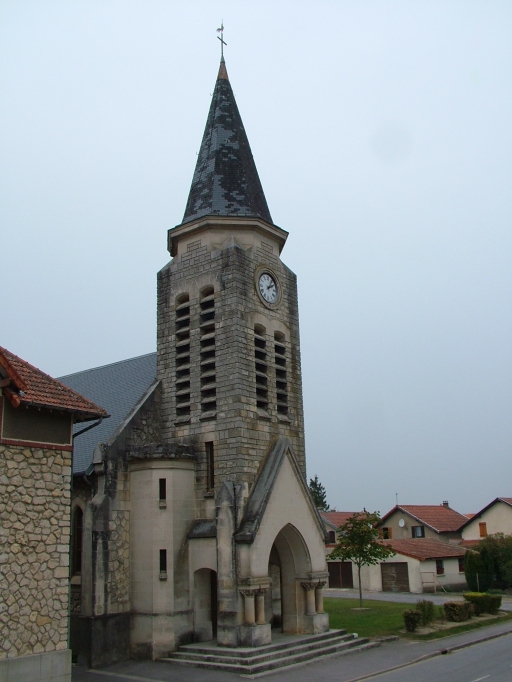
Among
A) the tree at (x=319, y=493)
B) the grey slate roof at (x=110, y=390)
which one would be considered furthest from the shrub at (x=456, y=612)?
the tree at (x=319, y=493)

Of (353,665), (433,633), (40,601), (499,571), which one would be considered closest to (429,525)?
(499,571)

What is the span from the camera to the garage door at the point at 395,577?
134 ft

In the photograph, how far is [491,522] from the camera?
49250 mm

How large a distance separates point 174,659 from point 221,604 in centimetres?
201

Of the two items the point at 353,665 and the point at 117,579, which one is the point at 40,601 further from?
the point at 353,665

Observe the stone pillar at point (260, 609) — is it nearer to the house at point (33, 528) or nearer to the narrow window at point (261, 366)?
the narrow window at point (261, 366)

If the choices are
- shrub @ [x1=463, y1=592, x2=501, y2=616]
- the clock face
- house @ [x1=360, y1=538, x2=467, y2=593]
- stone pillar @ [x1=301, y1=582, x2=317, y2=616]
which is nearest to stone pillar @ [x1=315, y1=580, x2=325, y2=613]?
stone pillar @ [x1=301, y1=582, x2=317, y2=616]

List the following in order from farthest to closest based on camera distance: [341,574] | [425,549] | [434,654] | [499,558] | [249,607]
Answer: [341,574] → [425,549] → [499,558] → [434,654] → [249,607]

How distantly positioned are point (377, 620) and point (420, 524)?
26.9 m

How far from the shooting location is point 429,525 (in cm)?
5091

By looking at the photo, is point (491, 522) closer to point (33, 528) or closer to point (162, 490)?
point (162, 490)

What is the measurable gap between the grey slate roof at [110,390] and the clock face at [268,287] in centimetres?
524

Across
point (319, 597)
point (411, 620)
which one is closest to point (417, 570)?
point (411, 620)

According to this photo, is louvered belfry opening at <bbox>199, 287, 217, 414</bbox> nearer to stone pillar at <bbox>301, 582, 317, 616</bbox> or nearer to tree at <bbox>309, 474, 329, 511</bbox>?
stone pillar at <bbox>301, 582, 317, 616</bbox>
